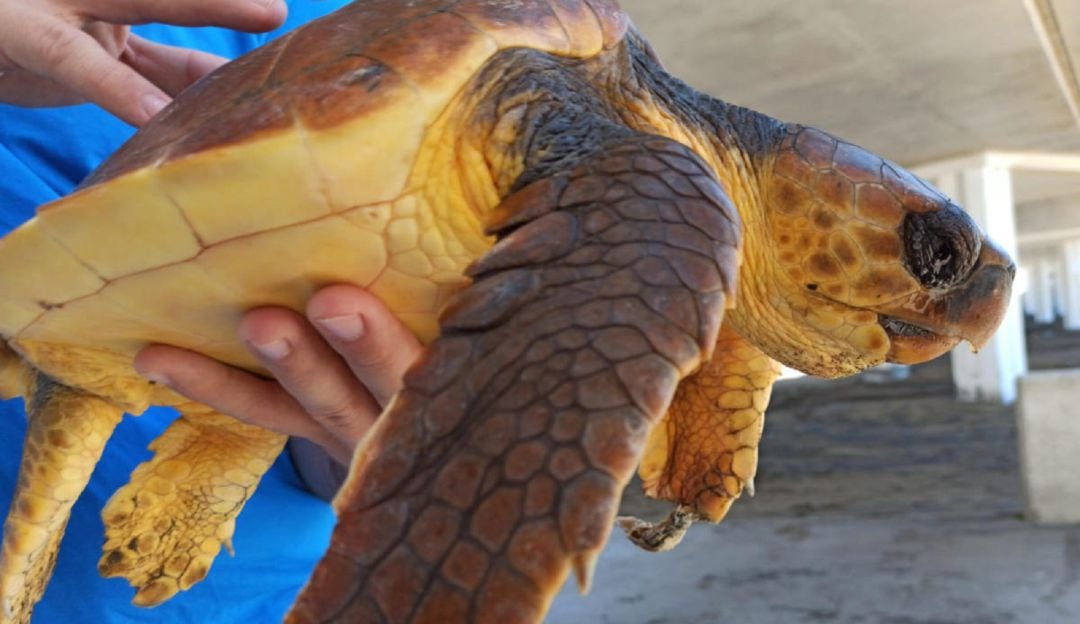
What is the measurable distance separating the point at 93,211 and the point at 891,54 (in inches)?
200

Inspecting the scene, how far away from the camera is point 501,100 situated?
2.23ft

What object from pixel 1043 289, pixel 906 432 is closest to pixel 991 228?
pixel 906 432

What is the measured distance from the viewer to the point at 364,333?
689 millimetres

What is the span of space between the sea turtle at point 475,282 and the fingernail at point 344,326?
4 centimetres

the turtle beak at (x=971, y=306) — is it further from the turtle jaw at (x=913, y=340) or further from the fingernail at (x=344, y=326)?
the fingernail at (x=344, y=326)

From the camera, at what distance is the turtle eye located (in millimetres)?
817

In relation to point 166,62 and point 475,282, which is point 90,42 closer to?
point 166,62

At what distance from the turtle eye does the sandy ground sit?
6.36ft

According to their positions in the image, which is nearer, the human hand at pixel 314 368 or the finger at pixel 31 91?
the human hand at pixel 314 368

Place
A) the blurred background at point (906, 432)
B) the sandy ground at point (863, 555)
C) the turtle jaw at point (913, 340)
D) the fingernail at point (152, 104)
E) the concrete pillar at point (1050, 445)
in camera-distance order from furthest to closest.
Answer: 1. the concrete pillar at point (1050, 445)
2. the blurred background at point (906, 432)
3. the sandy ground at point (863, 555)
4. the turtle jaw at point (913, 340)
5. the fingernail at point (152, 104)

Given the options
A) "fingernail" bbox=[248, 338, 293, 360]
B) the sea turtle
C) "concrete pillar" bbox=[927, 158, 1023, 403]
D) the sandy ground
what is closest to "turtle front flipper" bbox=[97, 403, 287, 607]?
the sea turtle

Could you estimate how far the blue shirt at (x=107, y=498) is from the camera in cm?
103

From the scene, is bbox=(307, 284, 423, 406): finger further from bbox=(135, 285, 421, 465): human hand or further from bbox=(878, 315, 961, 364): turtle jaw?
bbox=(878, 315, 961, 364): turtle jaw

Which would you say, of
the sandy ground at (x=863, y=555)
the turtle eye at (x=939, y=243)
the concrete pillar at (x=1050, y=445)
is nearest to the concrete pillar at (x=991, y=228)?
the sandy ground at (x=863, y=555)
